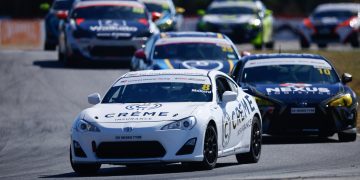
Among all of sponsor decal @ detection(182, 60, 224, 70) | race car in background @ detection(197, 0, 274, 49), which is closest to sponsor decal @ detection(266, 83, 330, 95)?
sponsor decal @ detection(182, 60, 224, 70)

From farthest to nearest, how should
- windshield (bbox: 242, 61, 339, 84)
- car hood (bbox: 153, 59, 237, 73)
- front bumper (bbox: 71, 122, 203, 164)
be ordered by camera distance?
1. car hood (bbox: 153, 59, 237, 73)
2. windshield (bbox: 242, 61, 339, 84)
3. front bumper (bbox: 71, 122, 203, 164)

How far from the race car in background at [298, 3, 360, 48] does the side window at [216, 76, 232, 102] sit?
25.3 metres

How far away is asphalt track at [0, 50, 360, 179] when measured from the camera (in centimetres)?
1330

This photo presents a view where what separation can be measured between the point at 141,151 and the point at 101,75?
49.2 feet

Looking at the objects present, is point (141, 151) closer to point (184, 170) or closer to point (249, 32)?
point (184, 170)

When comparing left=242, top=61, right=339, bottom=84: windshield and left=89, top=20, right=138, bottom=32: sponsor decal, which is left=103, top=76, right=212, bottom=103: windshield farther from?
left=89, top=20, right=138, bottom=32: sponsor decal

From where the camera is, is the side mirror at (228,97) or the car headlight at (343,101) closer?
the side mirror at (228,97)

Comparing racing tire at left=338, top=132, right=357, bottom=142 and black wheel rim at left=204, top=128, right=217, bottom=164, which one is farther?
racing tire at left=338, top=132, right=357, bottom=142

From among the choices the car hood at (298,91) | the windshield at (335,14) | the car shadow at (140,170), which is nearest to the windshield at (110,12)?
the car hood at (298,91)

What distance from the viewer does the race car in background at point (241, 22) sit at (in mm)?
35062

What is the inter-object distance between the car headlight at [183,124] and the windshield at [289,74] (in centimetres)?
539

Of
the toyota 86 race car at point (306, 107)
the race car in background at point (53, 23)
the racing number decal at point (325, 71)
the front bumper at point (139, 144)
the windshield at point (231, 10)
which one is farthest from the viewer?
the windshield at point (231, 10)

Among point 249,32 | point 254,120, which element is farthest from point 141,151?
point 249,32

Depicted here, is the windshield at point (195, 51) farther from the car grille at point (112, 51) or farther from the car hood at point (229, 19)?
the car hood at point (229, 19)
